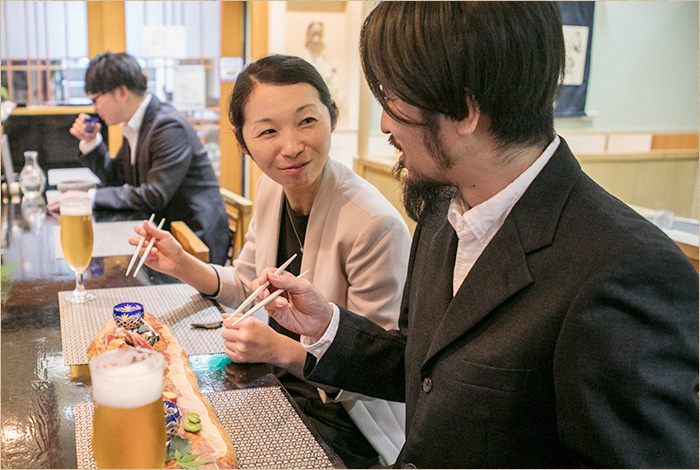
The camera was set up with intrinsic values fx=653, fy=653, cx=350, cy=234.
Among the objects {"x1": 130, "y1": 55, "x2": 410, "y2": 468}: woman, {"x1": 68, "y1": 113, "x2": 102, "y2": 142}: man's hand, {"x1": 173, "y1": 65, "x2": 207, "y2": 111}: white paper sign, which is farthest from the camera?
{"x1": 173, "y1": 65, "x2": 207, "y2": 111}: white paper sign

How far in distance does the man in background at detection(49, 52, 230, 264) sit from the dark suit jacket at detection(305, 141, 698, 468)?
2.44 metres

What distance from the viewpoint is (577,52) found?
16.7ft

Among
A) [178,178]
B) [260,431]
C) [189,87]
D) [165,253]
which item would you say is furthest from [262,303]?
[189,87]

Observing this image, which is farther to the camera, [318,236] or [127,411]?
[318,236]

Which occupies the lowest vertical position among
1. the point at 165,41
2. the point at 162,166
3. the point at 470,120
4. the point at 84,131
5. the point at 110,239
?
the point at 110,239

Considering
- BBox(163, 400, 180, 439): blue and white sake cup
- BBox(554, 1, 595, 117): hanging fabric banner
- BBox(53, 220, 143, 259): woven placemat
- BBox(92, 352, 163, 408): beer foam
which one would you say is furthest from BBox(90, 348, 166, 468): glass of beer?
BBox(554, 1, 595, 117): hanging fabric banner

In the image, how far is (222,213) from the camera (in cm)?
355

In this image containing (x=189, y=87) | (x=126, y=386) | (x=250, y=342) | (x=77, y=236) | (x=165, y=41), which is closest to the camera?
(x=126, y=386)

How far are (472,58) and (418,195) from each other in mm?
349

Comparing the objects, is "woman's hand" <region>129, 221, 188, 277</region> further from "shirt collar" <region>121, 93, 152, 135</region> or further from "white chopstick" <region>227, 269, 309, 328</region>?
"shirt collar" <region>121, 93, 152, 135</region>

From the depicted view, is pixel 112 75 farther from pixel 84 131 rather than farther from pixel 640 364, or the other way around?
pixel 640 364

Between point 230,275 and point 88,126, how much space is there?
243cm

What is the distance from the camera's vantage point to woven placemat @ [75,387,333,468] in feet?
3.16

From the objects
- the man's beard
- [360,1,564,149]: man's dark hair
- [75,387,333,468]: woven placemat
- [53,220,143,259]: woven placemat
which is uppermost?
[360,1,564,149]: man's dark hair
